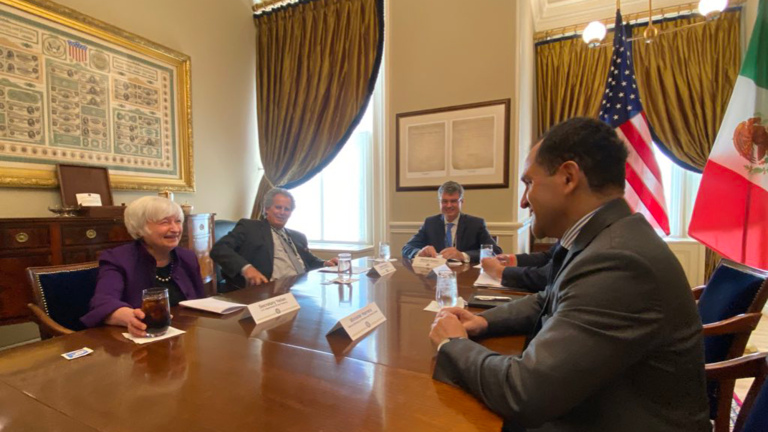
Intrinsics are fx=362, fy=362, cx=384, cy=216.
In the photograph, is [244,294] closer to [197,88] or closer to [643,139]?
[197,88]

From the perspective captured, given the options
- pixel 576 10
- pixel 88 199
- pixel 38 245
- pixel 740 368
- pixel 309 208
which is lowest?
pixel 740 368

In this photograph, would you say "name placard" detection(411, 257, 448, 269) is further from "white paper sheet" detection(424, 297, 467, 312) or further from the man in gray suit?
the man in gray suit

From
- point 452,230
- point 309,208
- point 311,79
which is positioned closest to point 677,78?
point 452,230

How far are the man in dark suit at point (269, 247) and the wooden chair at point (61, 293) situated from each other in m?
0.68

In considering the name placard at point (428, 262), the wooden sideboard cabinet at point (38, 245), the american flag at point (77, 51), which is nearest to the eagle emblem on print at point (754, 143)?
the name placard at point (428, 262)

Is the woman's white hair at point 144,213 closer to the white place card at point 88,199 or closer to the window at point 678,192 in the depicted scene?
the white place card at point 88,199

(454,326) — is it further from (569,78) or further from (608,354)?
(569,78)

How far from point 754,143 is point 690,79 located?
60.3 inches

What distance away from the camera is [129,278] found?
4.78 ft

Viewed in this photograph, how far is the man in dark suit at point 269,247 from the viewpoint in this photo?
224 centimetres

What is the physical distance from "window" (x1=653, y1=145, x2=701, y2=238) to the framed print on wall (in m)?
2.08

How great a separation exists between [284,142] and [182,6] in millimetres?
1658

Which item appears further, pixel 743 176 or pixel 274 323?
pixel 743 176

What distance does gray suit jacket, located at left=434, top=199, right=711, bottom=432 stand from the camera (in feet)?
2.08
